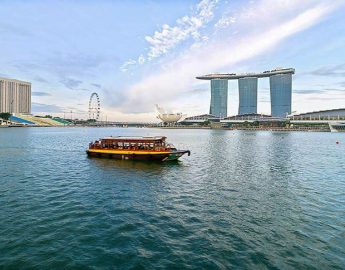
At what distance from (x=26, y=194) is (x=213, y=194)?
1807 cm

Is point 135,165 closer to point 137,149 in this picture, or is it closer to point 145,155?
point 145,155

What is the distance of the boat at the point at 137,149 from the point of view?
50.0 m

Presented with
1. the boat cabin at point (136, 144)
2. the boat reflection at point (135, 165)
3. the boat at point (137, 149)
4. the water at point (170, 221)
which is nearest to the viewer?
the water at point (170, 221)

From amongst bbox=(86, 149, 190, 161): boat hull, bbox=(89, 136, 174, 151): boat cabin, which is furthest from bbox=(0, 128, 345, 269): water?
bbox=(89, 136, 174, 151): boat cabin

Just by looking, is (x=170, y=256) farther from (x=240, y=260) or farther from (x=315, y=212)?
(x=315, y=212)

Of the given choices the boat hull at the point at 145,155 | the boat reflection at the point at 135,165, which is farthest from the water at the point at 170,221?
the boat hull at the point at 145,155

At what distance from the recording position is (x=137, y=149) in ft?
171

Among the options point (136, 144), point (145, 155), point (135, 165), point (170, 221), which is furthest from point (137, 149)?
point (170, 221)

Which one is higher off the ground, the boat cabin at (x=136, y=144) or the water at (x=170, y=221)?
the boat cabin at (x=136, y=144)

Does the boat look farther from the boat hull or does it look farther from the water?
the water

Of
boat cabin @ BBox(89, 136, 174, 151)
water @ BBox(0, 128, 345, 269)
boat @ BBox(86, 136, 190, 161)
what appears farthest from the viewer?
boat cabin @ BBox(89, 136, 174, 151)

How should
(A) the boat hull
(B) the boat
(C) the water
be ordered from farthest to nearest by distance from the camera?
(B) the boat → (A) the boat hull → (C) the water

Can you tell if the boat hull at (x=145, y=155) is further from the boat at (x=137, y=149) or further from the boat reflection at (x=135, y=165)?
the boat reflection at (x=135, y=165)

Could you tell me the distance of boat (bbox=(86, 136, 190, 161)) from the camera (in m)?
50.0
